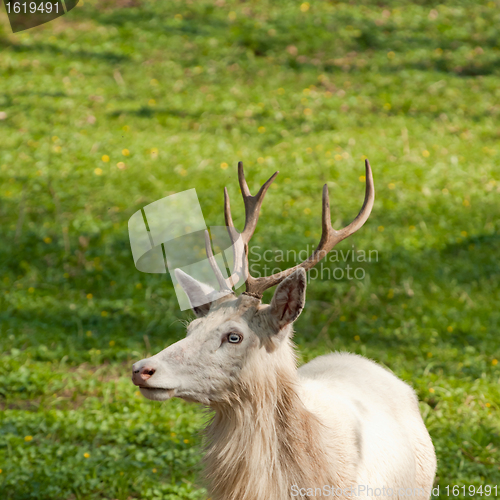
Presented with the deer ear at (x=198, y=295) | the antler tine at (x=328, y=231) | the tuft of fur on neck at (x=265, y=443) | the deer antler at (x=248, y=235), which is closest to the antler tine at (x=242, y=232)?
the deer antler at (x=248, y=235)

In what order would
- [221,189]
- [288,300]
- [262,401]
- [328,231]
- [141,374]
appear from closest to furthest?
[141,374] < [288,300] < [262,401] < [328,231] < [221,189]

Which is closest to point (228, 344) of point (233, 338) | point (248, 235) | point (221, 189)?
point (233, 338)

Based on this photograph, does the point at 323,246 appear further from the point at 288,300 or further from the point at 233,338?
the point at 233,338

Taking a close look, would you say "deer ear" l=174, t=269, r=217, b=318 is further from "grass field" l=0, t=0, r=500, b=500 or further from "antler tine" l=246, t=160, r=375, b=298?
"grass field" l=0, t=0, r=500, b=500

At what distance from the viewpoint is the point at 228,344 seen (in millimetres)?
3311

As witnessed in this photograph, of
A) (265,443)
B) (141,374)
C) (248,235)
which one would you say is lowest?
(265,443)

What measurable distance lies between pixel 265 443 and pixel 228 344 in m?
0.62

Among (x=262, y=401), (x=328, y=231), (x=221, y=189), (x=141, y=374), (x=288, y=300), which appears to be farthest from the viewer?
(x=221, y=189)

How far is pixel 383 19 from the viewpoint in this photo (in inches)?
591

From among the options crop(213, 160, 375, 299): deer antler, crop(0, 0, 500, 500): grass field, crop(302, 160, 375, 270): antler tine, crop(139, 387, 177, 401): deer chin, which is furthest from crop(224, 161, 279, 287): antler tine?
crop(0, 0, 500, 500): grass field

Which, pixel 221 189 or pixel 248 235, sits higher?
pixel 248 235

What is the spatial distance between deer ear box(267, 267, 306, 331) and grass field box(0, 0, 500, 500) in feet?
6.39

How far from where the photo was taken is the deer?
3.23 m

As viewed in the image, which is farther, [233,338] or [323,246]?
[323,246]
